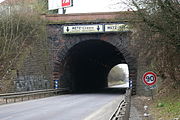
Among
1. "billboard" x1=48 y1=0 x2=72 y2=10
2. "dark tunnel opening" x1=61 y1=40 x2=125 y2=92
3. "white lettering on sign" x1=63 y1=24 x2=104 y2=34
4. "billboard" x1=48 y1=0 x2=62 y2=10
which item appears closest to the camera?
"white lettering on sign" x1=63 y1=24 x2=104 y2=34

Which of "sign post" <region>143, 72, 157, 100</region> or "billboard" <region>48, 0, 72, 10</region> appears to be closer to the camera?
"sign post" <region>143, 72, 157, 100</region>

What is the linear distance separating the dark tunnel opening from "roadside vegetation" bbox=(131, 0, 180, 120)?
1044 cm

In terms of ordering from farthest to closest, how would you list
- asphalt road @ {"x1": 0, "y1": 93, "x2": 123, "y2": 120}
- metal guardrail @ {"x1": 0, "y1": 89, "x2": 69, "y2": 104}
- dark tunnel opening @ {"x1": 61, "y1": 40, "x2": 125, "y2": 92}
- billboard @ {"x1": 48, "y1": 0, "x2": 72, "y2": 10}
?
billboard @ {"x1": 48, "y1": 0, "x2": 72, "y2": 10} → dark tunnel opening @ {"x1": 61, "y1": 40, "x2": 125, "y2": 92} → metal guardrail @ {"x1": 0, "y1": 89, "x2": 69, "y2": 104} → asphalt road @ {"x1": 0, "y1": 93, "x2": 123, "y2": 120}

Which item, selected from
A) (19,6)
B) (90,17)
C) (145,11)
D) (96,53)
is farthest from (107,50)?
(145,11)

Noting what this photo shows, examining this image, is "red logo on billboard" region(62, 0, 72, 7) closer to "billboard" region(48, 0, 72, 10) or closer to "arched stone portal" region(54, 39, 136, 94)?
"billboard" region(48, 0, 72, 10)

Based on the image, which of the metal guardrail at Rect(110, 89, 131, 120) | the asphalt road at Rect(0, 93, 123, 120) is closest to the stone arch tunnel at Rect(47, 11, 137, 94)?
the asphalt road at Rect(0, 93, 123, 120)

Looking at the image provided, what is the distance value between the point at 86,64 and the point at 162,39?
26517mm

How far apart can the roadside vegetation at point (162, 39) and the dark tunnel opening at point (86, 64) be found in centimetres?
1044

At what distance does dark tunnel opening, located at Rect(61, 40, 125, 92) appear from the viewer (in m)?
32.2

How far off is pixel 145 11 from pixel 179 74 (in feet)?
20.8

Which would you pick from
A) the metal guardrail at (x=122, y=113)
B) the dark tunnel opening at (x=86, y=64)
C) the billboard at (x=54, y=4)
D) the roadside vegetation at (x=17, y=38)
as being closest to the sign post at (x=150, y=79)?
the metal guardrail at (x=122, y=113)

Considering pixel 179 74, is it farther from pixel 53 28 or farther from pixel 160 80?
pixel 53 28

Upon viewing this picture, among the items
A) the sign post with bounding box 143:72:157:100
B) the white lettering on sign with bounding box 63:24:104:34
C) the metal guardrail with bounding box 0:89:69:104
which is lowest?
the metal guardrail with bounding box 0:89:69:104

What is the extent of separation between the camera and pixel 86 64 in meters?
41.6
